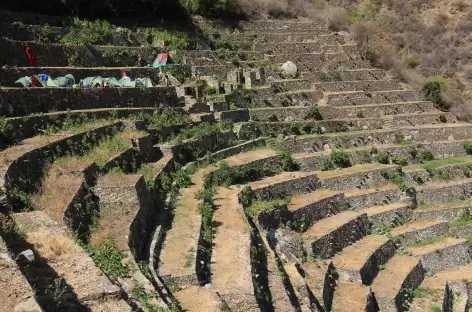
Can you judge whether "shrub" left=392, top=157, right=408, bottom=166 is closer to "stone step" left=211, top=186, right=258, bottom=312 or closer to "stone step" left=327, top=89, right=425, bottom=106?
"stone step" left=327, top=89, right=425, bottom=106

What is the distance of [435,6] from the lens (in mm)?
37594

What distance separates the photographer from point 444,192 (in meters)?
21.3

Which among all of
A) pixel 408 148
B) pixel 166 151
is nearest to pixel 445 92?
pixel 408 148

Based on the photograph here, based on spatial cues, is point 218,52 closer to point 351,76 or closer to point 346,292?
point 351,76

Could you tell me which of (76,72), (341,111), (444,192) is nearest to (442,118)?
(341,111)

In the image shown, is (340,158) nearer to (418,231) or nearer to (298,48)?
(418,231)

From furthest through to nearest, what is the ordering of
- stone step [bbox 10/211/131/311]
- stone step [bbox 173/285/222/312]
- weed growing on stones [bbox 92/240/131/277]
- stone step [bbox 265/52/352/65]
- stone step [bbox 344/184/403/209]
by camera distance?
1. stone step [bbox 265/52/352/65]
2. stone step [bbox 344/184/403/209]
3. stone step [bbox 173/285/222/312]
4. weed growing on stones [bbox 92/240/131/277]
5. stone step [bbox 10/211/131/311]

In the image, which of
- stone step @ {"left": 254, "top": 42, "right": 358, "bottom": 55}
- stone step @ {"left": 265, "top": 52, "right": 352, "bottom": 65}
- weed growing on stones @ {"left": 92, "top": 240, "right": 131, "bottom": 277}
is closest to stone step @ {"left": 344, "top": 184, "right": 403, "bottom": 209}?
stone step @ {"left": 265, "top": 52, "right": 352, "bottom": 65}

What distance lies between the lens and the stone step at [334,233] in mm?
15586

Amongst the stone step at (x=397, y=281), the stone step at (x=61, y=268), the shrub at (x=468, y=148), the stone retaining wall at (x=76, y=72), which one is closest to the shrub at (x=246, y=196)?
the stone step at (x=397, y=281)

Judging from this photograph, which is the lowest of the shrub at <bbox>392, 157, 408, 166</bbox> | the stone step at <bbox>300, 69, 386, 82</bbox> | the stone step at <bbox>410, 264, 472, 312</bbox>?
→ the stone step at <bbox>410, 264, 472, 312</bbox>

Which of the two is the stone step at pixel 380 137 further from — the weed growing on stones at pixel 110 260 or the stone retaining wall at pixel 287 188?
the weed growing on stones at pixel 110 260

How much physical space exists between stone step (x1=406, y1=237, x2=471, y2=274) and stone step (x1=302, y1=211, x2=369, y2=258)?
5.95 ft

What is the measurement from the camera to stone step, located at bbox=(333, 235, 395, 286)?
48.5ft
